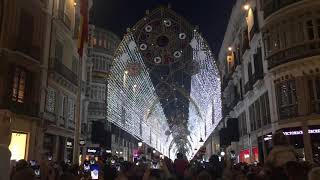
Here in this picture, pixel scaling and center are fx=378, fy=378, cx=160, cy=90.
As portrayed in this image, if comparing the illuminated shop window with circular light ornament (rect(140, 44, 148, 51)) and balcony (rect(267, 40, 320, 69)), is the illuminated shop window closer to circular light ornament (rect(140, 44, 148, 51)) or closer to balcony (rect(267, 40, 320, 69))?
circular light ornament (rect(140, 44, 148, 51))

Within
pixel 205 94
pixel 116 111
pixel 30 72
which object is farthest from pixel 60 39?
pixel 205 94

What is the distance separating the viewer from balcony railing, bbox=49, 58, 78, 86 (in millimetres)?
29628

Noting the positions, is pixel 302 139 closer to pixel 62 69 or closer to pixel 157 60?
pixel 157 60

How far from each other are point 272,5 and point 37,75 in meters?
17.9

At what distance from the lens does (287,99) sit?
26.5 m

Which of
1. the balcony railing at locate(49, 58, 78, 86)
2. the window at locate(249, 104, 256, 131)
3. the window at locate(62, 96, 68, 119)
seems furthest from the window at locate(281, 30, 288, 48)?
the window at locate(62, 96, 68, 119)

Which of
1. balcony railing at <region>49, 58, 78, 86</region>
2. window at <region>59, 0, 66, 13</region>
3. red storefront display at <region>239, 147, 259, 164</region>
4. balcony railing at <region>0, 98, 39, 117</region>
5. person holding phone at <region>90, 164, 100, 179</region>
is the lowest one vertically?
person holding phone at <region>90, 164, 100, 179</region>

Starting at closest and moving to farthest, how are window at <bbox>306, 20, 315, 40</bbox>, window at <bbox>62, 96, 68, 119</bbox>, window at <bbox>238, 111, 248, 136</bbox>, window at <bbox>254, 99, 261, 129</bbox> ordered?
1. window at <bbox>306, 20, 315, 40</bbox>
2. window at <bbox>254, 99, 261, 129</bbox>
3. window at <bbox>62, 96, 68, 119</bbox>
4. window at <bbox>238, 111, 248, 136</bbox>

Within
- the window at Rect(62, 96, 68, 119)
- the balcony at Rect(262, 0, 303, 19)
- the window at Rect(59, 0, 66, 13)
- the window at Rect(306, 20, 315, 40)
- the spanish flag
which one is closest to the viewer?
the spanish flag

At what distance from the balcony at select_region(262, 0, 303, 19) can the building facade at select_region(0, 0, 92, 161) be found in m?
14.5

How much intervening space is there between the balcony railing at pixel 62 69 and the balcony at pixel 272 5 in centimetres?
1669

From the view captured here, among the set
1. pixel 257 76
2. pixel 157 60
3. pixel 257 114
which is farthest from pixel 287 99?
pixel 157 60

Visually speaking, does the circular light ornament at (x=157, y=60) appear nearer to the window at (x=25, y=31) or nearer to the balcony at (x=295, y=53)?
the balcony at (x=295, y=53)

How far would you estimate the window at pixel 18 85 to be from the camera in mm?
25328
